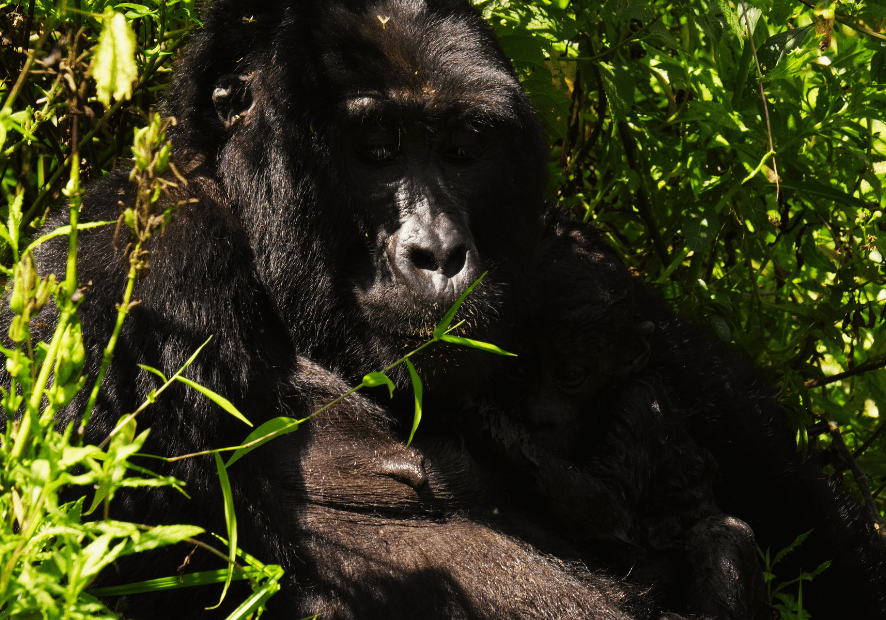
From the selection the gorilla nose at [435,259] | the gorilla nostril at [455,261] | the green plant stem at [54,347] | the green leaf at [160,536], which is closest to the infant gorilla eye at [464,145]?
the gorilla nose at [435,259]

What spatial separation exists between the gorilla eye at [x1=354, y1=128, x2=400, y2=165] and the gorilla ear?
408 millimetres

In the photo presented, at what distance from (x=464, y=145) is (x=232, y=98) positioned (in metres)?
0.77

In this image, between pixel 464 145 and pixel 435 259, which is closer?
pixel 435 259

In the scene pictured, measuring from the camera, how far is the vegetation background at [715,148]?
11.2 ft

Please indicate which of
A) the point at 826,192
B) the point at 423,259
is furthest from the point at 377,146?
the point at 826,192

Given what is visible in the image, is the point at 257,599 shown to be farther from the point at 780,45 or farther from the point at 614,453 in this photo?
the point at 780,45

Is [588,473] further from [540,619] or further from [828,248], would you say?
[828,248]

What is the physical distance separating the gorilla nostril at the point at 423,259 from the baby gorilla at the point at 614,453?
24.1 inches

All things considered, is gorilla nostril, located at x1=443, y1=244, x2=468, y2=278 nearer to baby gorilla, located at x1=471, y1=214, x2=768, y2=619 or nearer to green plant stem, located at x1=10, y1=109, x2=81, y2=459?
baby gorilla, located at x1=471, y1=214, x2=768, y2=619

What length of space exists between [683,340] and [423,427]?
1275 mm

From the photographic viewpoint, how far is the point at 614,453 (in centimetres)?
314

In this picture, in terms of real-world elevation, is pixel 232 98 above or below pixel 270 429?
above

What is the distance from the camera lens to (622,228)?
16.2 feet

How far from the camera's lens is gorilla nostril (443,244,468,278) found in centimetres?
262
